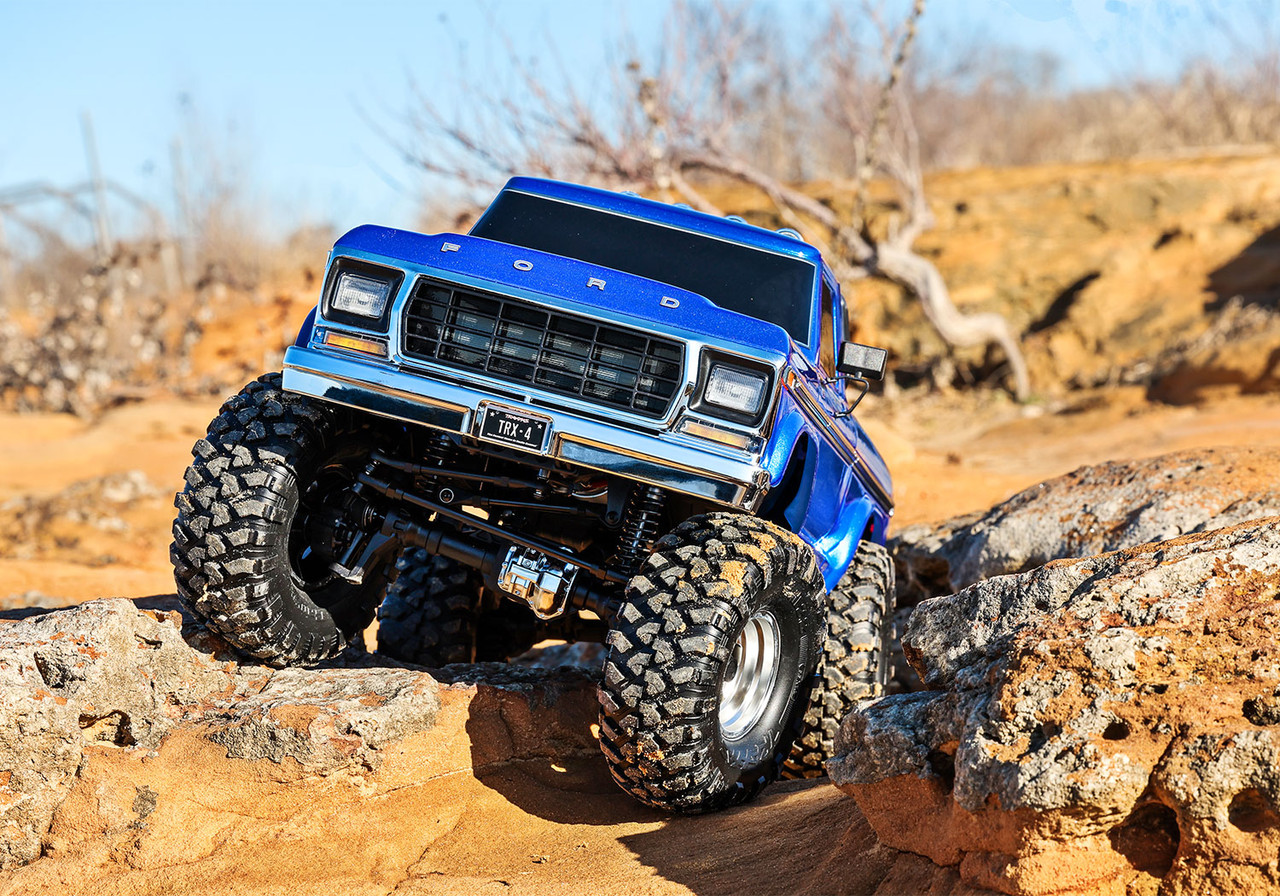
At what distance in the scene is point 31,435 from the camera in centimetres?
1723

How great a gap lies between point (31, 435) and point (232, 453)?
14.6m

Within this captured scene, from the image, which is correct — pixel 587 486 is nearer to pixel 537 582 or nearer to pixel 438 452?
pixel 537 582

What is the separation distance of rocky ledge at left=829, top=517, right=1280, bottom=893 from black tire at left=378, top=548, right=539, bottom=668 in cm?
288

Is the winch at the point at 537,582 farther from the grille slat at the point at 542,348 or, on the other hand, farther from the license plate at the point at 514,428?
the grille slat at the point at 542,348

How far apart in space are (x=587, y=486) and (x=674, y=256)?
1438mm

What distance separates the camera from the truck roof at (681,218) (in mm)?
5680

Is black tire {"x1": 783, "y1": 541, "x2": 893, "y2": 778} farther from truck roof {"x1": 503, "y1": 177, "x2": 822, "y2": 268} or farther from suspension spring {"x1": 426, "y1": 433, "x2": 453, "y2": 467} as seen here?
suspension spring {"x1": 426, "y1": 433, "x2": 453, "y2": 467}

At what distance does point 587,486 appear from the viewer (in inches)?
186

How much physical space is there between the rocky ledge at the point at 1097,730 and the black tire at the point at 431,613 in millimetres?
2878

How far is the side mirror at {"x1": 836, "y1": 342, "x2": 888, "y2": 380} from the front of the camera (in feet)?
17.9

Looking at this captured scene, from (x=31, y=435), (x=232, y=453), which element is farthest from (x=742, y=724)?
(x=31, y=435)

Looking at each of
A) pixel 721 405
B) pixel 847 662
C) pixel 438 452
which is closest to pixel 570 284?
pixel 721 405

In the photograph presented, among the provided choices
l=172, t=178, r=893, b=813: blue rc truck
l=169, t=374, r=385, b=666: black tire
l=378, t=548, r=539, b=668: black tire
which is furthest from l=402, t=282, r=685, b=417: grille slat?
l=378, t=548, r=539, b=668: black tire

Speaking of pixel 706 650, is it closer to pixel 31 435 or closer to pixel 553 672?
pixel 553 672
